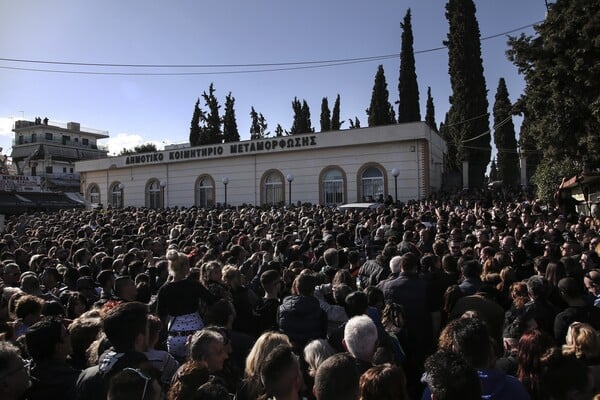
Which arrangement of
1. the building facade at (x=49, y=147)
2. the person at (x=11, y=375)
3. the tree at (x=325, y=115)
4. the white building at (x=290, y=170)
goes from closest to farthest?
the person at (x=11, y=375) < the white building at (x=290, y=170) < the tree at (x=325, y=115) < the building facade at (x=49, y=147)

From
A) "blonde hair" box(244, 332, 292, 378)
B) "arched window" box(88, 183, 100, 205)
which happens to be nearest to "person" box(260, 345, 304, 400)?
"blonde hair" box(244, 332, 292, 378)

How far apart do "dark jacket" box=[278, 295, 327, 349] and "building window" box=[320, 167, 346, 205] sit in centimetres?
2302

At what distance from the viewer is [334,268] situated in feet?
21.1

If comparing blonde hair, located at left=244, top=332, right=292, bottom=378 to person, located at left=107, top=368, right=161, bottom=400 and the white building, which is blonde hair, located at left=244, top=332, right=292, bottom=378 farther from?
the white building

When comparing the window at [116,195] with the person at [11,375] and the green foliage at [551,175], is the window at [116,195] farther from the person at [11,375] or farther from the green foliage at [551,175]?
the person at [11,375]

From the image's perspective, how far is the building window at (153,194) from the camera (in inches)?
1382

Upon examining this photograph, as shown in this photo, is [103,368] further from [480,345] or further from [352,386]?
[480,345]

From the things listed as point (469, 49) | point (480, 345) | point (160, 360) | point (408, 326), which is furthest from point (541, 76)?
point (469, 49)

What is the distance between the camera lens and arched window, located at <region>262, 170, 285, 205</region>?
29812 mm

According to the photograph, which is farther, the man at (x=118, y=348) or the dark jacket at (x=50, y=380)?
the dark jacket at (x=50, y=380)

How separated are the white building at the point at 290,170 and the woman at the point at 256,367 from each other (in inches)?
801

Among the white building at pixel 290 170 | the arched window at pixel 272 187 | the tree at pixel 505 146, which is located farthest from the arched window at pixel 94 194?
the tree at pixel 505 146

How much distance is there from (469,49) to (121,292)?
97.3ft

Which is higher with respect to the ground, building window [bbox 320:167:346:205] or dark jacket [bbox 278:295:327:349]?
building window [bbox 320:167:346:205]
